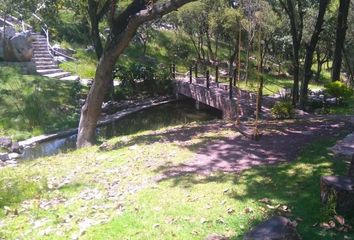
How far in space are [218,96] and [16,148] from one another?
30.5ft

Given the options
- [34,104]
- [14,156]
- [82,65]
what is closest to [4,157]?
[14,156]

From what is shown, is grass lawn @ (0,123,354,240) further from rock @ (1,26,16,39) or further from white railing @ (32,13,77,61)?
white railing @ (32,13,77,61)

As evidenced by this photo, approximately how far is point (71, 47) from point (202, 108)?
45.0ft

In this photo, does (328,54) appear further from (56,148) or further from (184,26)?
(56,148)

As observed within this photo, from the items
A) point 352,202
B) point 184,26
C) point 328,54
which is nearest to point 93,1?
point 184,26

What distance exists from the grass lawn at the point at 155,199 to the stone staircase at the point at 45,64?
17141mm

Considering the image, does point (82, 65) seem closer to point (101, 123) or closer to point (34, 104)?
point (34, 104)

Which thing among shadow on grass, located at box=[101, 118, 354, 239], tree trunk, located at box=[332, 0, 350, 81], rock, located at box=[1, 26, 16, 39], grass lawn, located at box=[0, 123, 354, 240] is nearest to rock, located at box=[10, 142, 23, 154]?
shadow on grass, located at box=[101, 118, 354, 239]

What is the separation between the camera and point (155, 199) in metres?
7.41

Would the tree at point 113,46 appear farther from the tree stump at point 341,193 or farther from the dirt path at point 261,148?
the tree stump at point 341,193

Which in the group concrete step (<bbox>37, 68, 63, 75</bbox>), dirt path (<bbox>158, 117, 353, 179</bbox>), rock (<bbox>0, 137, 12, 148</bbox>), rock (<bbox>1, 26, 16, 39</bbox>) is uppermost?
rock (<bbox>1, 26, 16, 39</bbox>)

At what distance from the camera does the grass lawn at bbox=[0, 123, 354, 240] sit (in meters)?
6.38

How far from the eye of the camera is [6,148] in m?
16.3

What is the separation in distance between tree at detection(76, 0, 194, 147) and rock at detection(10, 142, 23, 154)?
3.77 metres
